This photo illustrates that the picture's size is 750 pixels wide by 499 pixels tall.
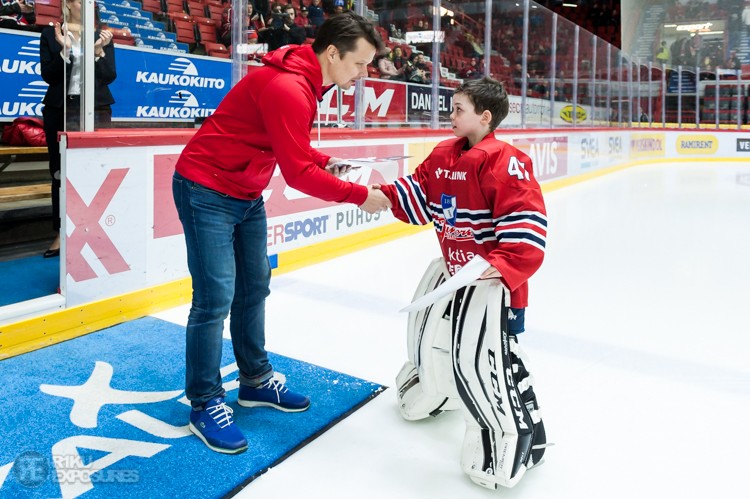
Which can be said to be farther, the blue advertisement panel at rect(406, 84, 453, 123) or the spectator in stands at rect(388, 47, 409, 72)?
the blue advertisement panel at rect(406, 84, 453, 123)

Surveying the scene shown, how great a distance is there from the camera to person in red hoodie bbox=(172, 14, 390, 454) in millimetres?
1758

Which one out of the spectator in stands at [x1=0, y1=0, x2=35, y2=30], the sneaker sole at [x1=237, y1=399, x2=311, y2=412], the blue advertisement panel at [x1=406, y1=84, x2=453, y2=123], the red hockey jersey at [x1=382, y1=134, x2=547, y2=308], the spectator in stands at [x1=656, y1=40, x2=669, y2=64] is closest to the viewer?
the red hockey jersey at [x1=382, y1=134, x2=547, y2=308]

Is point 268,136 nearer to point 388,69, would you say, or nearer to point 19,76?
point 388,69

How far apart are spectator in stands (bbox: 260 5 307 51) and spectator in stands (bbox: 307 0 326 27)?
0.15 metres

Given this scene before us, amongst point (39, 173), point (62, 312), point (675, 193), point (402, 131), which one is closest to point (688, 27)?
point (675, 193)

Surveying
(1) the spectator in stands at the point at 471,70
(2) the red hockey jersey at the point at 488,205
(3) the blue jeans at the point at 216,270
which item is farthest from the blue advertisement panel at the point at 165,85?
(1) the spectator in stands at the point at 471,70

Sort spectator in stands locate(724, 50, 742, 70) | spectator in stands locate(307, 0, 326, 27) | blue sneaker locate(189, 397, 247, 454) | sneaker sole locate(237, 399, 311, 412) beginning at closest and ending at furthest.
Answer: blue sneaker locate(189, 397, 247, 454) < sneaker sole locate(237, 399, 311, 412) < spectator in stands locate(307, 0, 326, 27) < spectator in stands locate(724, 50, 742, 70)

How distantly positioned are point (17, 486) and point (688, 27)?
22549mm

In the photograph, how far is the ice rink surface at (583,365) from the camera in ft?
5.92

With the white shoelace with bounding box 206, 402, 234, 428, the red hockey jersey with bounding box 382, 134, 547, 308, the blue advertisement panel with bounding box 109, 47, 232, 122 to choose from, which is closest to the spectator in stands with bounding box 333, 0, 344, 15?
the blue advertisement panel with bounding box 109, 47, 232, 122

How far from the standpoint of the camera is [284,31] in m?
4.38

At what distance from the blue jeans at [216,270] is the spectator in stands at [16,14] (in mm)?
4391

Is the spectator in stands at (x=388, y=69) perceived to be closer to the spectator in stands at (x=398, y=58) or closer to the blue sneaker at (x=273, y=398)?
the spectator in stands at (x=398, y=58)

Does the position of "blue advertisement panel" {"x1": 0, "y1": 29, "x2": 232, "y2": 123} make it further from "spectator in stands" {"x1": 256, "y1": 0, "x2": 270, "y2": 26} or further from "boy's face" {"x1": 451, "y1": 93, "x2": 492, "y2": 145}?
"boy's face" {"x1": 451, "y1": 93, "x2": 492, "y2": 145}
